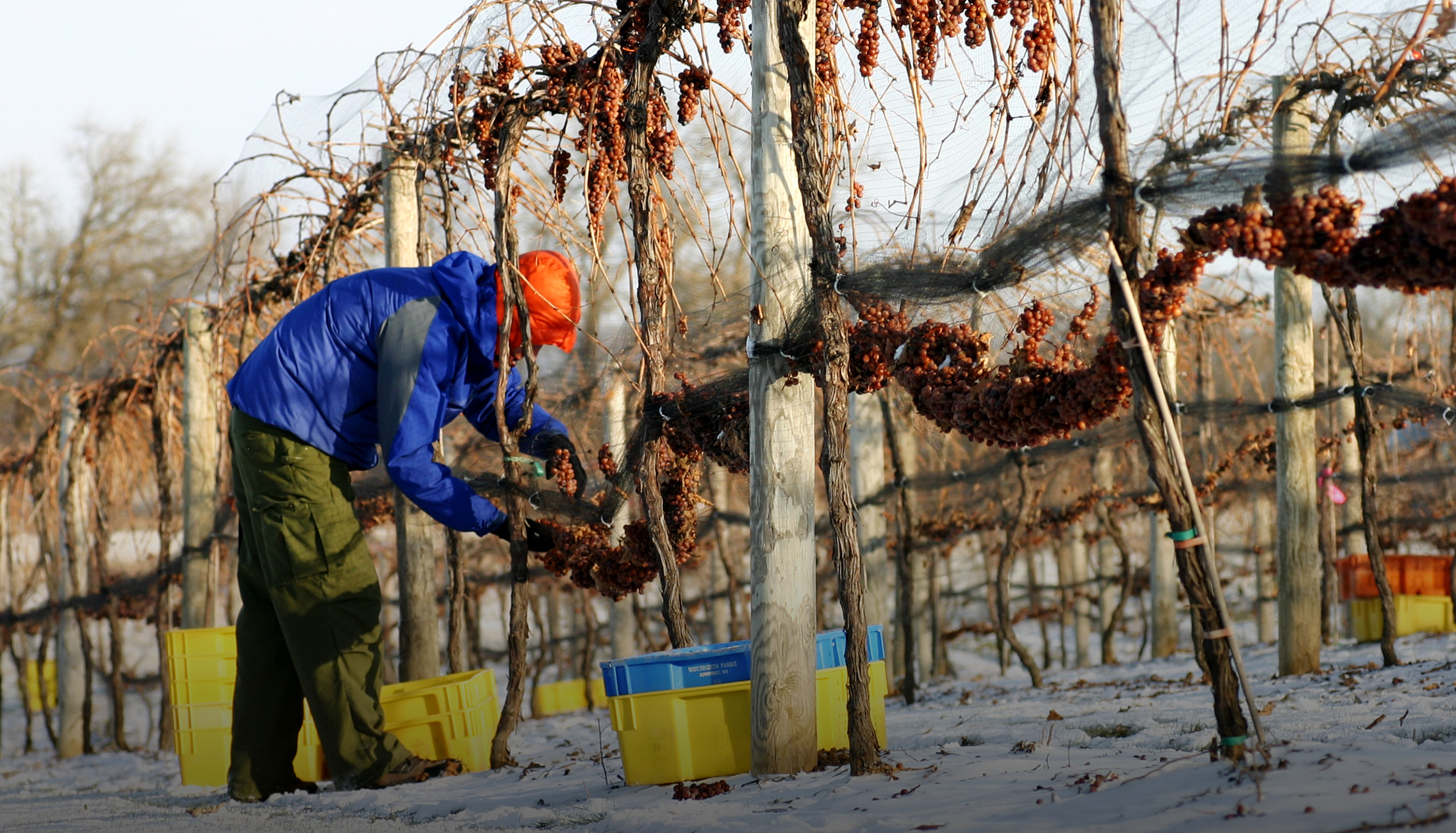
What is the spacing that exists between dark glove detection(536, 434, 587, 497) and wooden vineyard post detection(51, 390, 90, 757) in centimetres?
591

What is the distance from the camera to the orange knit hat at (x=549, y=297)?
3.58 meters

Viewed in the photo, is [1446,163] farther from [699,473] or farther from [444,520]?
[444,520]

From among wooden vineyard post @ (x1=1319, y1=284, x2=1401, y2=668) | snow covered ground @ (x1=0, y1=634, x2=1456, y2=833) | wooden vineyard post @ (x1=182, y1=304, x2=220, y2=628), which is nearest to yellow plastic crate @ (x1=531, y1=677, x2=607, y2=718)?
wooden vineyard post @ (x1=182, y1=304, x2=220, y2=628)

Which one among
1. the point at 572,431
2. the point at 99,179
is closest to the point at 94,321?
the point at 99,179

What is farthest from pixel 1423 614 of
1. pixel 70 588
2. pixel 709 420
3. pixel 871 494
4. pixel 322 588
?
pixel 70 588

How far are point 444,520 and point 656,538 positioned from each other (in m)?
0.69

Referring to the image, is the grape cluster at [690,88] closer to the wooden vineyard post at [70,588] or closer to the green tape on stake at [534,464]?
the green tape on stake at [534,464]

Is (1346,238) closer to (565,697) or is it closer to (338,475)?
(338,475)

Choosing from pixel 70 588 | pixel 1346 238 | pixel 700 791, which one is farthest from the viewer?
pixel 70 588

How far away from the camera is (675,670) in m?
2.89

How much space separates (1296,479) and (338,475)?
419 cm

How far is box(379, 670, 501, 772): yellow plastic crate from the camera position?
12.0 feet

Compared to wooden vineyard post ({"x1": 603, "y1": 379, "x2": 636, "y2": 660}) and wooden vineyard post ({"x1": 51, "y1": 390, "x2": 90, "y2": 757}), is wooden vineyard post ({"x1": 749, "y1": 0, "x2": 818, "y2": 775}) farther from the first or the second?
wooden vineyard post ({"x1": 51, "y1": 390, "x2": 90, "y2": 757})

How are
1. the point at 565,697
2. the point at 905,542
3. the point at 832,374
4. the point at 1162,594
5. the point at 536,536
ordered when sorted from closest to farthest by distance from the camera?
the point at 832,374
the point at 536,536
the point at 905,542
the point at 1162,594
the point at 565,697
